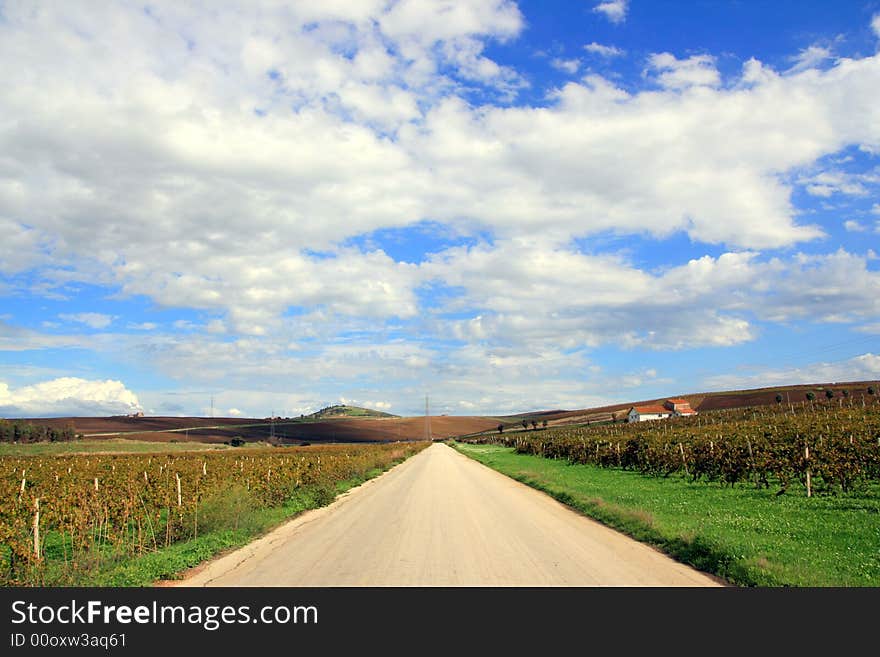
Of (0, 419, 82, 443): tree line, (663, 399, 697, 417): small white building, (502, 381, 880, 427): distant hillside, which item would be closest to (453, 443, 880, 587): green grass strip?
(502, 381, 880, 427): distant hillside

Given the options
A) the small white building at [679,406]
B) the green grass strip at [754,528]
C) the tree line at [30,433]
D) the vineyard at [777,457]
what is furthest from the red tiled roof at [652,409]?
the tree line at [30,433]

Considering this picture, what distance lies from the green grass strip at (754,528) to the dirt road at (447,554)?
613mm

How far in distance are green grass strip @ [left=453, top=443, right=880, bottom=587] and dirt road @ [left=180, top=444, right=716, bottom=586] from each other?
613 mm

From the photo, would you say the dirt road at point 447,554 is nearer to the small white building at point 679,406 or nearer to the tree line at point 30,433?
the tree line at point 30,433

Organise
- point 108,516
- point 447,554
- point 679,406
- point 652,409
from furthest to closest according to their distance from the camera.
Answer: point 652,409 < point 679,406 < point 108,516 < point 447,554

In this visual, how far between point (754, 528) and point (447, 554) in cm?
748

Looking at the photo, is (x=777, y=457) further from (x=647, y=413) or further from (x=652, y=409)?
(x=652, y=409)

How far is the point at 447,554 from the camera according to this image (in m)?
11.1

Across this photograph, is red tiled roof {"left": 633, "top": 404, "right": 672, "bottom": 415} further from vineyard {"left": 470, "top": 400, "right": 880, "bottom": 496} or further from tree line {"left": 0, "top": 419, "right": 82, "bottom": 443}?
tree line {"left": 0, "top": 419, "right": 82, "bottom": 443}

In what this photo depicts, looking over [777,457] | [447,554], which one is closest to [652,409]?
[777,457]

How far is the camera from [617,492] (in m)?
23.6

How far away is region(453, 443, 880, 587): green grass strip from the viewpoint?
9563 mm
